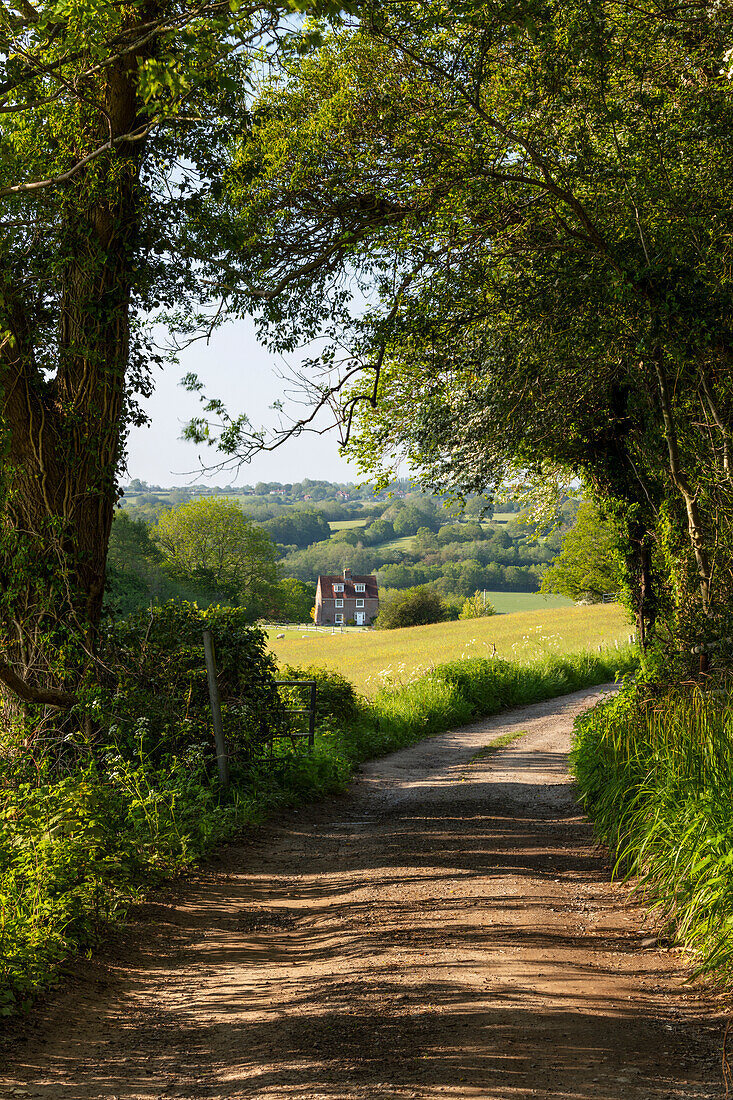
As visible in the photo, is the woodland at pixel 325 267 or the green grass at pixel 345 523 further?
the green grass at pixel 345 523

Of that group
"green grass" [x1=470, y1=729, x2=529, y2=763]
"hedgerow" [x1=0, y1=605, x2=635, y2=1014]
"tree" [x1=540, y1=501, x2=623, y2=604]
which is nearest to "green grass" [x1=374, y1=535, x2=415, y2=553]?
"tree" [x1=540, y1=501, x2=623, y2=604]

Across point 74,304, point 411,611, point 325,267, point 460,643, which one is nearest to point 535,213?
point 325,267

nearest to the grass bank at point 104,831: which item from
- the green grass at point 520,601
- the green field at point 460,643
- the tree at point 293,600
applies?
the green field at point 460,643

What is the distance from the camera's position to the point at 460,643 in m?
39.0

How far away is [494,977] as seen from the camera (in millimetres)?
4270

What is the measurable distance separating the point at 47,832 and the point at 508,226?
745 centimetres

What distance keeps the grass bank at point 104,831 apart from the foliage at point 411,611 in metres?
54.8

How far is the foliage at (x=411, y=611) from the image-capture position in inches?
2648

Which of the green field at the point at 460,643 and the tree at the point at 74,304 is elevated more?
the tree at the point at 74,304

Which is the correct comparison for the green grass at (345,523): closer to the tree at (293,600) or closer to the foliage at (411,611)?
the tree at (293,600)

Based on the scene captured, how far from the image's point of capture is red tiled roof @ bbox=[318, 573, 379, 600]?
4094 inches

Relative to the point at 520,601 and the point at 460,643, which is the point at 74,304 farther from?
the point at 520,601

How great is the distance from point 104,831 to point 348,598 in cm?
10094

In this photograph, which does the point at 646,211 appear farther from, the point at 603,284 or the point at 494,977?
the point at 494,977
